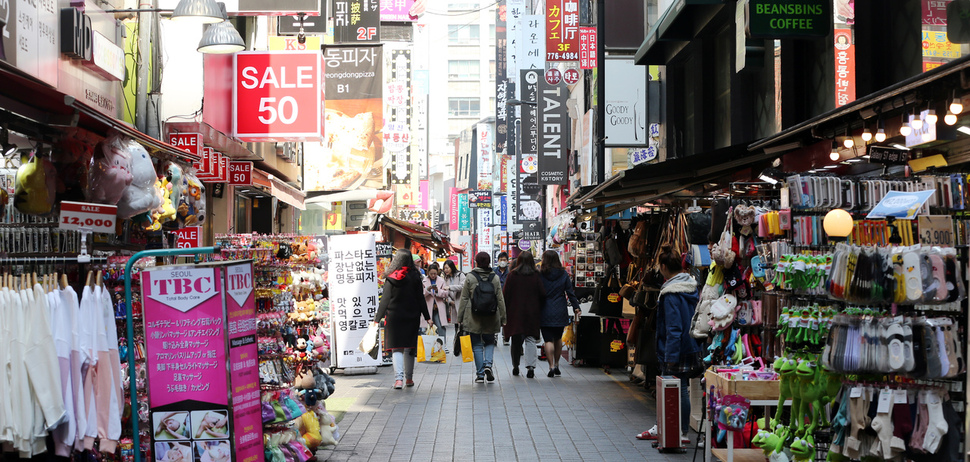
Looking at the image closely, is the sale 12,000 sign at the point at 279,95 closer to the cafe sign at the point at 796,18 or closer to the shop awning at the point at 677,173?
the shop awning at the point at 677,173

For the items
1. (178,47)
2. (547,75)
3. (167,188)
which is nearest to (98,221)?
(167,188)

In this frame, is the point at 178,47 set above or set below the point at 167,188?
above

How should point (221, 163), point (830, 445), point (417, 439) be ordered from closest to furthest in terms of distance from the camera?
point (830, 445) < point (417, 439) < point (221, 163)

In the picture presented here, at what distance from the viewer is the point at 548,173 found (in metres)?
30.4

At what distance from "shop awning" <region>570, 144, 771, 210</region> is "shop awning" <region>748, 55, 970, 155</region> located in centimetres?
119

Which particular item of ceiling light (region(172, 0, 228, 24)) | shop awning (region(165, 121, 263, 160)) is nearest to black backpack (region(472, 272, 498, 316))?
shop awning (region(165, 121, 263, 160))

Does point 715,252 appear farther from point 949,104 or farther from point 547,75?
point 547,75

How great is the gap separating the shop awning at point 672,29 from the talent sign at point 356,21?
514 centimetres

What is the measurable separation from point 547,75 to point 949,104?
22996 millimetres

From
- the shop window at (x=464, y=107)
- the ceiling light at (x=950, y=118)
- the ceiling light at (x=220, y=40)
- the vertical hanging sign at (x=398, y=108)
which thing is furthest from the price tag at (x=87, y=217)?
the shop window at (x=464, y=107)

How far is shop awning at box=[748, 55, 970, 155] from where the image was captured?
6.13 meters

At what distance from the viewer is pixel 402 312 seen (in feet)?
47.3

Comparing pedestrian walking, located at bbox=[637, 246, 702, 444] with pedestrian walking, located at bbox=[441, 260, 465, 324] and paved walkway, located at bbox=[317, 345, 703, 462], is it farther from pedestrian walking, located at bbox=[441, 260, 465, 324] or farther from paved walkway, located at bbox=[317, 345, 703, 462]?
pedestrian walking, located at bbox=[441, 260, 465, 324]

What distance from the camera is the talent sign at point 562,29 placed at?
2403cm
